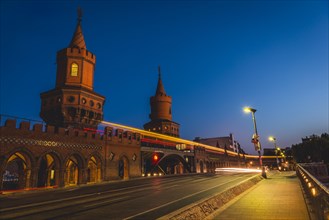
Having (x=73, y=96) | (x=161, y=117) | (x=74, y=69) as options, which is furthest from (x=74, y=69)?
(x=161, y=117)

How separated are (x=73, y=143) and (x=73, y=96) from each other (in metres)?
9.00

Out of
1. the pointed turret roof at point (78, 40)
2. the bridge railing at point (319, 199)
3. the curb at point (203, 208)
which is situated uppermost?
the pointed turret roof at point (78, 40)

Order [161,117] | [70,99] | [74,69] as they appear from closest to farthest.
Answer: [70,99] < [74,69] < [161,117]

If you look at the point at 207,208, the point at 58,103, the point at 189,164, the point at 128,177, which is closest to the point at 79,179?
the point at 128,177

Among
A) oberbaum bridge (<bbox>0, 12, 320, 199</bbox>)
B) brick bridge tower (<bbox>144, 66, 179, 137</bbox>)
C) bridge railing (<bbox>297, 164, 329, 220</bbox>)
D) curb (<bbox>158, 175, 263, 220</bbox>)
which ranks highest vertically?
brick bridge tower (<bbox>144, 66, 179, 137</bbox>)

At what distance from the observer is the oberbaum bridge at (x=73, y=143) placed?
2322cm

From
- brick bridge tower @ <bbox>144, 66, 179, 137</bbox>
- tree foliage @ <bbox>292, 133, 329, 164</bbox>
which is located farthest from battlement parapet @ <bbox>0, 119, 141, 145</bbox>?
tree foliage @ <bbox>292, 133, 329, 164</bbox>

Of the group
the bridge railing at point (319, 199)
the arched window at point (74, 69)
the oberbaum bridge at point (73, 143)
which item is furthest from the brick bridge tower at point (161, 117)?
the bridge railing at point (319, 199)

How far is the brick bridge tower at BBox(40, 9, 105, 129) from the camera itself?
111 feet

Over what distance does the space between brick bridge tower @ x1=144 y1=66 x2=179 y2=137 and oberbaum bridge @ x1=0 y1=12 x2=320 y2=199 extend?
15.3 m

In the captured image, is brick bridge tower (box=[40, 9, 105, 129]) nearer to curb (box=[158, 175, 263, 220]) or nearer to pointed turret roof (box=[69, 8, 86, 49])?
pointed turret roof (box=[69, 8, 86, 49])

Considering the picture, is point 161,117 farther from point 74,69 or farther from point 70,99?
point 70,99

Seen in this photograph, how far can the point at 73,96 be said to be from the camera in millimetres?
34281

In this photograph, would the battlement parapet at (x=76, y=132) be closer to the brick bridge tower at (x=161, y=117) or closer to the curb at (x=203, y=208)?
the curb at (x=203, y=208)
